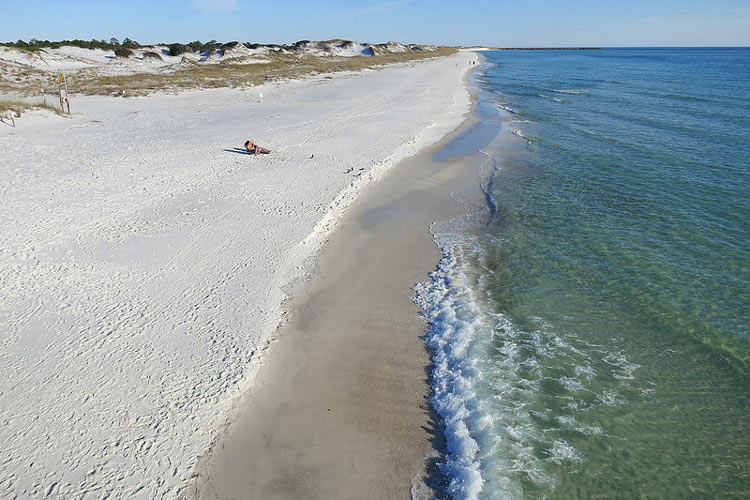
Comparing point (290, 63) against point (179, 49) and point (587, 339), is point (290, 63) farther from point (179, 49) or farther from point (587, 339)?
point (587, 339)

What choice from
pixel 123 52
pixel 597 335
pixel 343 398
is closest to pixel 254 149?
pixel 343 398

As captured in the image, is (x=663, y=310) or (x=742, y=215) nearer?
(x=663, y=310)

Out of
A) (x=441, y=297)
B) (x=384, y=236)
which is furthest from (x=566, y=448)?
(x=384, y=236)

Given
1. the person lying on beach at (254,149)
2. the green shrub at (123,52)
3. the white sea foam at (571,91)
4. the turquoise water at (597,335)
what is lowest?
the turquoise water at (597,335)

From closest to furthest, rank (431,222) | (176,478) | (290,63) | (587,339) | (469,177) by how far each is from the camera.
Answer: (176,478), (587,339), (431,222), (469,177), (290,63)

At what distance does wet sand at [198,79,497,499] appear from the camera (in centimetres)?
525

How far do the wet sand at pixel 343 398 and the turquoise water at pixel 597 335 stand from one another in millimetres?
474

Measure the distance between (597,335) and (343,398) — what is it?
16.4 feet

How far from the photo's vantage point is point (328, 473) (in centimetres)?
535

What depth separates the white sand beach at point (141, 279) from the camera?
5.27 meters

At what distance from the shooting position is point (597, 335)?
8094 mm

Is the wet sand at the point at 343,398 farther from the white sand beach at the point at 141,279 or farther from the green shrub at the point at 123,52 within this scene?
the green shrub at the point at 123,52

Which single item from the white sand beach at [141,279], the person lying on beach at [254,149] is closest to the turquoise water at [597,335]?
the white sand beach at [141,279]

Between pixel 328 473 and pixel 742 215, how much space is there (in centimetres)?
1463
